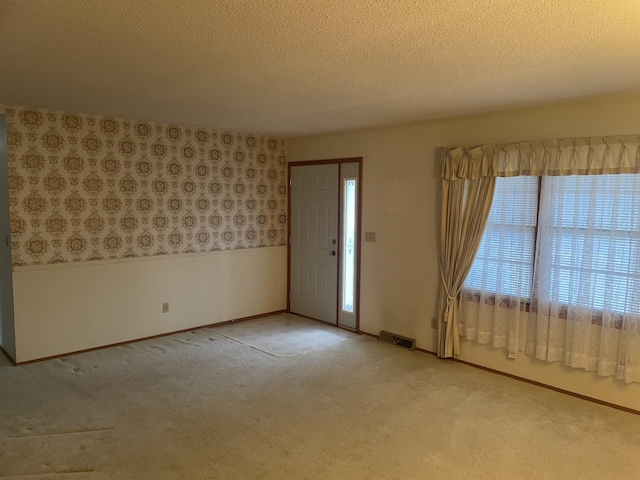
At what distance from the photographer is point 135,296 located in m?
4.86

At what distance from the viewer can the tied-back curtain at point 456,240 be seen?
4.12 m

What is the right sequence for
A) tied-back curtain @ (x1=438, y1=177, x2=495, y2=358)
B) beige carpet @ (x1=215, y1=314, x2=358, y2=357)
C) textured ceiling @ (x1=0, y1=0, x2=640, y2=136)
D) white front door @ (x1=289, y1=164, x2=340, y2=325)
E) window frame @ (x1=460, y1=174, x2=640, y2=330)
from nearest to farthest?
textured ceiling @ (x1=0, y1=0, x2=640, y2=136)
window frame @ (x1=460, y1=174, x2=640, y2=330)
tied-back curtain @ (x1=438, y1=177, x2=495, y2=358)
beige carpet @ (x1=215, y1=314, x2=358, y2=357)
white front door @ (x1=289, y1=164, x2=340, y2=325)

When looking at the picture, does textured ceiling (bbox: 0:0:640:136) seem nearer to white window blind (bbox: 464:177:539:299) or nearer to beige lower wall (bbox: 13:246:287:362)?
white window blind (bbox: 464:177:539:299)

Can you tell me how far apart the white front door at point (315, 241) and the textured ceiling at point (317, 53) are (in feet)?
5.84

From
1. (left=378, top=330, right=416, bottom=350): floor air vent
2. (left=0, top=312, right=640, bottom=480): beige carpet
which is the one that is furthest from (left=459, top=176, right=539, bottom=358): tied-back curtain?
(left=378, top=330, right=416, bottom=350): floor air vent

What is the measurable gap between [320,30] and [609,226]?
8.71 feet

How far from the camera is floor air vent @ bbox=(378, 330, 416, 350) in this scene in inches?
188

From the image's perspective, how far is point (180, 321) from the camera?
5.23 metres

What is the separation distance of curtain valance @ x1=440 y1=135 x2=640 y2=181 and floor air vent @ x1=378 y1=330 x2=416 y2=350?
5.72ft

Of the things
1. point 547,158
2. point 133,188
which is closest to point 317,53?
point 547,158

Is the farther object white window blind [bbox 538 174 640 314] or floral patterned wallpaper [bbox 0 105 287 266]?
floral patterned wallpaper [bbox 0 105 287 266]

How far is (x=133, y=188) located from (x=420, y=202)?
2994 mm

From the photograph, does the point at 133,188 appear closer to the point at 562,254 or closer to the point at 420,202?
the point at 420,202

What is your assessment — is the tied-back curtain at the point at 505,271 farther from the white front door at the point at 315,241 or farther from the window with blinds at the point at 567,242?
the white front door at the point at 315,241
